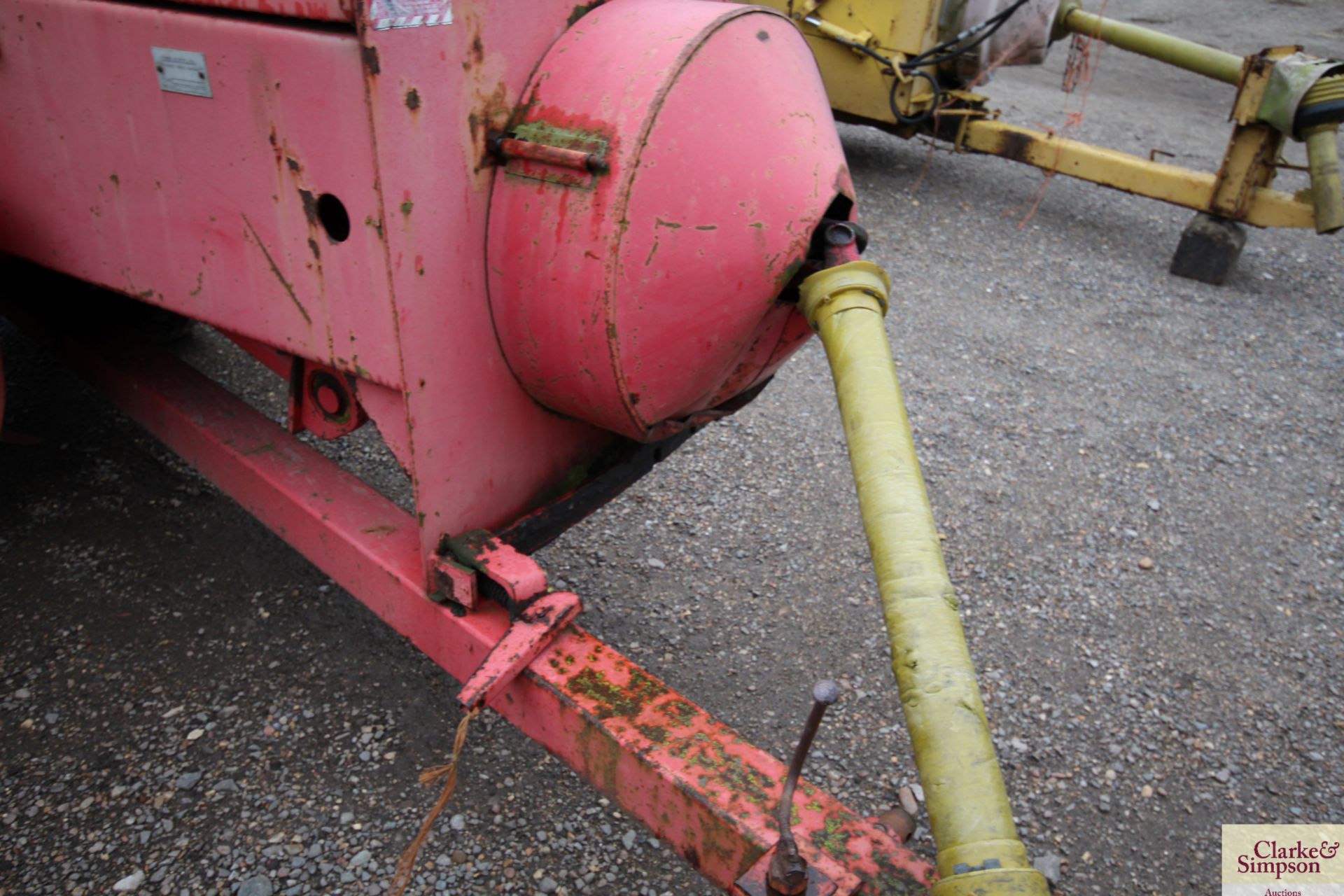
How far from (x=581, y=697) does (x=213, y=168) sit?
3.22 feet

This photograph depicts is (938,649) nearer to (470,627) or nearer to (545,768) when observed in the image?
(470,627)

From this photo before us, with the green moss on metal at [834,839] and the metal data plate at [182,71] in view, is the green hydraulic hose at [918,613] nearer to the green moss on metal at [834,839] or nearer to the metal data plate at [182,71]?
the green moss on metal at [834,839]

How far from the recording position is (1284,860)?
6.32ft

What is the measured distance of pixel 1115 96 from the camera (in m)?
7.27

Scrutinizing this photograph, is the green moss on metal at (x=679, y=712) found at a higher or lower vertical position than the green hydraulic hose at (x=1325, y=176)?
lower

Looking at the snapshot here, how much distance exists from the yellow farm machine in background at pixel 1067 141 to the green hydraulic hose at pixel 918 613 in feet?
10.9

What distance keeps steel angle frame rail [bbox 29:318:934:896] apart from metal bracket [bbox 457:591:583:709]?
0.03m

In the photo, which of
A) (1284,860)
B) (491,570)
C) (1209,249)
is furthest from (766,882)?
(1209,249)

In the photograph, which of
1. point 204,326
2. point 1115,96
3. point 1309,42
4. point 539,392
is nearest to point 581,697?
point 539,392

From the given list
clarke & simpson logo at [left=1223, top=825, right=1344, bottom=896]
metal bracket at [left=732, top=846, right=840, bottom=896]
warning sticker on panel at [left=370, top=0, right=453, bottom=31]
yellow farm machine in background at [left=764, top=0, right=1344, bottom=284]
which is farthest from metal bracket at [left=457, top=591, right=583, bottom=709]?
yellow farm machine in background at [left=764, top=0, right=1344, bottom=284]

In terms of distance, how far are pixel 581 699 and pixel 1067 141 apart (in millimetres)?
4137

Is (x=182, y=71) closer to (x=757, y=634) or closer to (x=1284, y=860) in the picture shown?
(x=757, y=634)

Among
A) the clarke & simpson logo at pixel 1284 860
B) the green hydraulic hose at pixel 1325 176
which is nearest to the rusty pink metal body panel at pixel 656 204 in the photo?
the clarke & simpson logo at pixel 1284 860

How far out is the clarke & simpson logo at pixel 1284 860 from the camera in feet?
6.09
